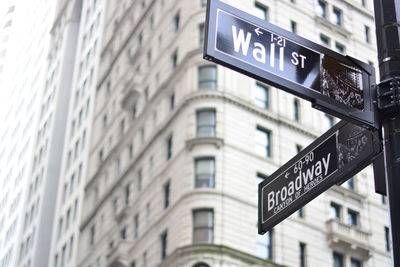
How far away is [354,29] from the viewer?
5150 centimetres

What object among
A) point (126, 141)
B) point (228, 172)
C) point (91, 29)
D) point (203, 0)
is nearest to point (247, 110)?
point (228, 172)

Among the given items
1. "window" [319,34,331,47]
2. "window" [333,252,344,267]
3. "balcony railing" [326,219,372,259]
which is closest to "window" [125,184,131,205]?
"balcony railing" [326,219,372,259]

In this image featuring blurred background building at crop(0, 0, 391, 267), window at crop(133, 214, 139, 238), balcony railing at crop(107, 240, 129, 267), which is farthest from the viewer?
window at crop(133, 214, 139, 238)

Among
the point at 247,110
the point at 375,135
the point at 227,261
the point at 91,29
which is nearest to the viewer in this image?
the point at 375,135

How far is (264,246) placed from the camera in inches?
1593

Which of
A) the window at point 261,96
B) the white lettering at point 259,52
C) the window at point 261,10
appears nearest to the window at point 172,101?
the window at point 261,96

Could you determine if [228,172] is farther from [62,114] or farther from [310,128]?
[62,114]

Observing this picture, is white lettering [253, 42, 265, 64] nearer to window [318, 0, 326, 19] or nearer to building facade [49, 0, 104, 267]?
window [318, 0, 326, 19]

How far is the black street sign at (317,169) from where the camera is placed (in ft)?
24.5

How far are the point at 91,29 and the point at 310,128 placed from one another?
104ft

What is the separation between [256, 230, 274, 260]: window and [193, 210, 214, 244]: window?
8.18 ft

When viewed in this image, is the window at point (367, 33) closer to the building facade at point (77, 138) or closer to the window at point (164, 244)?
the window at point (164, 244)

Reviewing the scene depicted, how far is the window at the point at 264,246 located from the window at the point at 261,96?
713 centimetres

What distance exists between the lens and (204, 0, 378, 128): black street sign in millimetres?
6980
